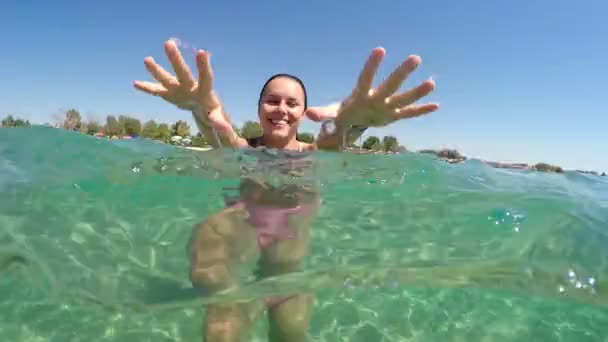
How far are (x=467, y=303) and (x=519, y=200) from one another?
2.20 m

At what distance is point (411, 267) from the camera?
221 inches

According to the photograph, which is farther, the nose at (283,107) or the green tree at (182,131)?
the green tree at (182,131)

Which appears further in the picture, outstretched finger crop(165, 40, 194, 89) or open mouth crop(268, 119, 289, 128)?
open mouth crop(268, 119, 289, 128)

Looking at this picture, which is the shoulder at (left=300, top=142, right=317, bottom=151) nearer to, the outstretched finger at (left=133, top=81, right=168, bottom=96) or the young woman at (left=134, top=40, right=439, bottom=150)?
the young woman at (left=134, top=40, right=439, bottom=150)

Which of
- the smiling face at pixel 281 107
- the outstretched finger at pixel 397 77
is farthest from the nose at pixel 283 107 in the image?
the outstretched finger at pixel 397 77

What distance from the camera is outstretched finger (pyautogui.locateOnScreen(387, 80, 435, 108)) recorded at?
3.13 meters

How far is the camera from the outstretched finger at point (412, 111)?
3.42m

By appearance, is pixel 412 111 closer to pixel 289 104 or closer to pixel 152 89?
pixel 289 104

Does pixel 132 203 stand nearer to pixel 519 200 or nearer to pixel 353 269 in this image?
pixel 353 269

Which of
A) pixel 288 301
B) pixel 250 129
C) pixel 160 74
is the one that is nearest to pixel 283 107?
pixel 160 74

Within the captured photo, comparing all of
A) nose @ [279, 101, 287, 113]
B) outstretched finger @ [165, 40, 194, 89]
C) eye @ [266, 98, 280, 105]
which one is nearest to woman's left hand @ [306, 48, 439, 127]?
nose @ [279, 101, 287, 113]

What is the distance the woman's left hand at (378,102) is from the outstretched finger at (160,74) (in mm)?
1231

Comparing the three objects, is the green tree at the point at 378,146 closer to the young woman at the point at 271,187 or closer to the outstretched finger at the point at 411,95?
the young woman at the point at 271,187

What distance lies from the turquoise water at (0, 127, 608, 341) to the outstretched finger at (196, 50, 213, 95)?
4.38 feet
